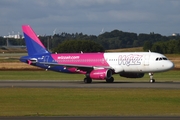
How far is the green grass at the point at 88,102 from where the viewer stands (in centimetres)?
3123

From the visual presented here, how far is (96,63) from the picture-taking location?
2409 inches

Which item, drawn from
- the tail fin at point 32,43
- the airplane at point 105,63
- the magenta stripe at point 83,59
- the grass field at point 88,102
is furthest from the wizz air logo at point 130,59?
the grass field at point 88,102

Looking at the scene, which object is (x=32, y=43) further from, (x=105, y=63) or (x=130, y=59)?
(x=130, y=59)

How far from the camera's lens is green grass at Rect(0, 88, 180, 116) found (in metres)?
31.2

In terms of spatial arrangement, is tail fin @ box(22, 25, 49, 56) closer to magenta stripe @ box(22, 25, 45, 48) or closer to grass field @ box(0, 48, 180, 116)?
magenta stripe @ box(22, 25, 45, 48)

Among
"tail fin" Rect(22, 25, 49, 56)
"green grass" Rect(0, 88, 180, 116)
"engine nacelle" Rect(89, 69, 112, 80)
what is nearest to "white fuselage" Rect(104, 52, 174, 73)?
"engine nacelle" Rect(89, 69, 112, 80)

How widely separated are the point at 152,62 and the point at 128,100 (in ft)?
67.2

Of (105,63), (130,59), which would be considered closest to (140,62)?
(130,59)

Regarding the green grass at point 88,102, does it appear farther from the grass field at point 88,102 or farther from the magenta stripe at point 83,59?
the magenta stripe at point 83,59

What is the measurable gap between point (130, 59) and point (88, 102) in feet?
74.3

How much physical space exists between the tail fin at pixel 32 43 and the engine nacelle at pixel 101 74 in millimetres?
11181

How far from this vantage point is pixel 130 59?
194 ft

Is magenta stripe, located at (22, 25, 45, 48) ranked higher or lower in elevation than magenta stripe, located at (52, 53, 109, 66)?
higher

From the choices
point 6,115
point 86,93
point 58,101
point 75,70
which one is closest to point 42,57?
point 75,70
